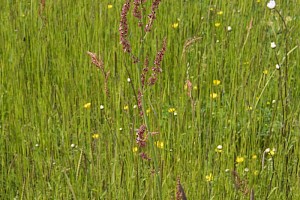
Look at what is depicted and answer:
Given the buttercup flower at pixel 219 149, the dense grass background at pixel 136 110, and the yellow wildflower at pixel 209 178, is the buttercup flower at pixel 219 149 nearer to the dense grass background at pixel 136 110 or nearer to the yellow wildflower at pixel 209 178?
the dense grass background at pixel 136 110

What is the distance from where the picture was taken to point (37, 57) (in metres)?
3.20

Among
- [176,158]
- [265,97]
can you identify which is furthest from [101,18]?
[176,158]

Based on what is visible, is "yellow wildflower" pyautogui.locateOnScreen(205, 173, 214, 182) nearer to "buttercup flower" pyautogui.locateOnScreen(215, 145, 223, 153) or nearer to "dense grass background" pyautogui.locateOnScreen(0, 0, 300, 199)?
"dense grass background" pyautogui.locateOnScreen(0, 0, 300, 199)

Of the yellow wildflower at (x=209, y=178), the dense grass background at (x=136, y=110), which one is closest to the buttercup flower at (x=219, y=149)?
the dense grass background at (x=136, y=110)

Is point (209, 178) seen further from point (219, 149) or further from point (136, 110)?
point (136, 110)

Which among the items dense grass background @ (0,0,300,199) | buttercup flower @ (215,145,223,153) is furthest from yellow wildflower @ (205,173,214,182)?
buttercup flower @ (215,145,223,153)

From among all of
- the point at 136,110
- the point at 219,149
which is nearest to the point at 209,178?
the point at 219,149

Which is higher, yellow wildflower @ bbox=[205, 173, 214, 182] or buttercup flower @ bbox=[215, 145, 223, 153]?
buttercup flower @ bbox=[215, 145, 223, 153]

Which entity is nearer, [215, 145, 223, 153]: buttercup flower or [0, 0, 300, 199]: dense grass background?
[0, 0, 300, 199]: dense grass background

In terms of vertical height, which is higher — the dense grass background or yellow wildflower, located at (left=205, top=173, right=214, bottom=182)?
the dense grass background

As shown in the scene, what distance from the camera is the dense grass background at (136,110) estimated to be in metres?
2.24

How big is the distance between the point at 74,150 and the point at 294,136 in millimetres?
921

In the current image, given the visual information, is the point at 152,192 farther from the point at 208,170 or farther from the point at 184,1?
the point at 184,1

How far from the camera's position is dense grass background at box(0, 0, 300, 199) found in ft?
7.34
